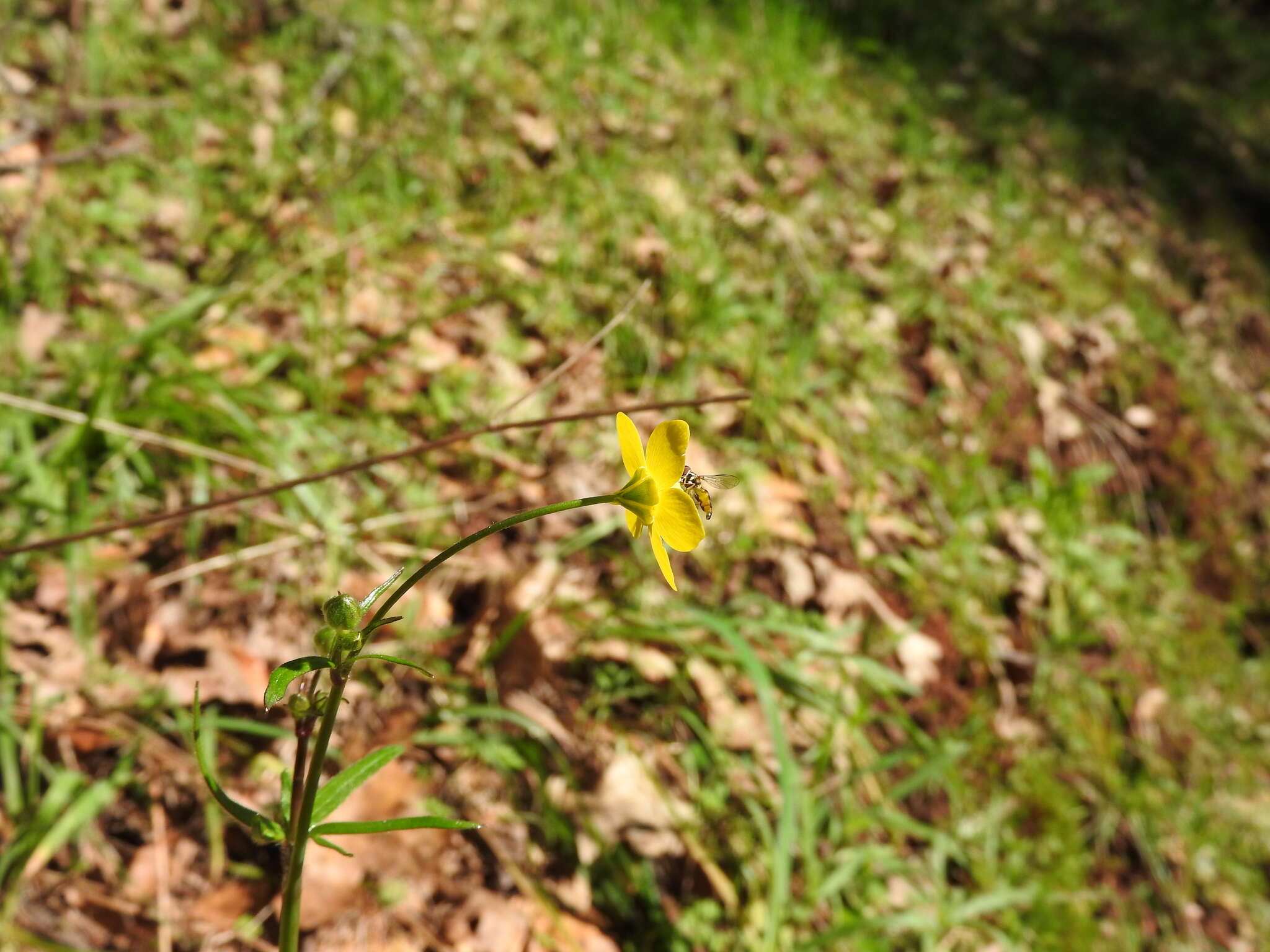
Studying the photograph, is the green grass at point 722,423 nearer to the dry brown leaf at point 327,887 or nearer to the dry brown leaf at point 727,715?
the dry brown leaf at point 727,715

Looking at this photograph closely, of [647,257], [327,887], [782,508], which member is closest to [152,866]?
[327,887]

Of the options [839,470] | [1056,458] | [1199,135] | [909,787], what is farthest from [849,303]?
[1199,135]

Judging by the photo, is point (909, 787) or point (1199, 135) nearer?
point (909, 787)

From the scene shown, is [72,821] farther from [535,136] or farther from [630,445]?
[535,136]

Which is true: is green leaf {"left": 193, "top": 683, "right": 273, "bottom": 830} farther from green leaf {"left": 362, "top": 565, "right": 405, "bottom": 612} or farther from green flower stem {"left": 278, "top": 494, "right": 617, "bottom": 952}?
green leaf {"left": 362, "top": 565, "right": 405, "bottom": 612}

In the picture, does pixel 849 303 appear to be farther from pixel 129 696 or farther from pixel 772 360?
pixel 129 696
